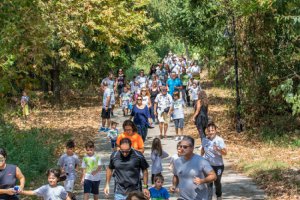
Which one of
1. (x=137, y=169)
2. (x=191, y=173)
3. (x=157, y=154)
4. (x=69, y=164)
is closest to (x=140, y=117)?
(x=157, y=154)

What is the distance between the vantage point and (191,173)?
7.91 metres

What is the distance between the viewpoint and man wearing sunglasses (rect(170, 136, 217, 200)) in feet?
25.8

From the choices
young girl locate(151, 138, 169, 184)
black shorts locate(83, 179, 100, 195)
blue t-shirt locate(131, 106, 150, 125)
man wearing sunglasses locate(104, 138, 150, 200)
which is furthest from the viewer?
blue t-shirt locate(131, 106, 150, 125)

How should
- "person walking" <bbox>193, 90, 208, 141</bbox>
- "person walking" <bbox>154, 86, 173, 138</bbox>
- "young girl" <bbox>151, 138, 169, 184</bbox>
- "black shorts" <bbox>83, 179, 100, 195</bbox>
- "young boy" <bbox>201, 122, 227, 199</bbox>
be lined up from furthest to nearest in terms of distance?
"person walking" <bbox>154, 86, 173, 138</bbox> → "person walking" <bbox>193, 90, 208, 141</bbox> → "young girl" <bbox>151, 138, 169, 184</bbox> → "black shorts" <bbox>83, 179, 100, 195</bbox> → "young boy" <bbox>201, 122, 227, 199</bbox>

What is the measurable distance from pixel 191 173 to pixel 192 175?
1.1 inches

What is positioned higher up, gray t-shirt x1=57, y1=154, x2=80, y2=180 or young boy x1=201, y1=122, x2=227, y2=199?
young boy x1=201, y1=122, x2=227, y2=199

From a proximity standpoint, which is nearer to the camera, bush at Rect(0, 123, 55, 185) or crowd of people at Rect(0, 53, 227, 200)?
crowd of people at Rect(0, 53, 227, 200)

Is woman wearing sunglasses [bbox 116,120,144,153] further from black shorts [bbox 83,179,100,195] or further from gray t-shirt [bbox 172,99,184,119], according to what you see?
gray t-shirt [bbox 172,99,184,119]

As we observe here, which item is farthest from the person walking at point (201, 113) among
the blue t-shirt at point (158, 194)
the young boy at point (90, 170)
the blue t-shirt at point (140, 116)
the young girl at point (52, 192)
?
the young girl at point (52, 192)

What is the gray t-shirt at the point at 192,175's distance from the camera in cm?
791

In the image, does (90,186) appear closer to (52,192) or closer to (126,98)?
(52,192)

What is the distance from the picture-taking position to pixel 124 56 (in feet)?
130

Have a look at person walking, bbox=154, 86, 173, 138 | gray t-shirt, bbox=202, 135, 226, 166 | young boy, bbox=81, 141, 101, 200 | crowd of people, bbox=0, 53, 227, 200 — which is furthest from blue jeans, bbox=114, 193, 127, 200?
person walking, bbox=154, 86, 173, 138

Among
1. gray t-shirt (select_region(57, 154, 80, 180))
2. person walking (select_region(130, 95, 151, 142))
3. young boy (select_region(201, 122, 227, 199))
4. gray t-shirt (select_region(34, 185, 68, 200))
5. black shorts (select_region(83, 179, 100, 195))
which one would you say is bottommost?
black shorts (select_region(83, 179, 100, 195))
